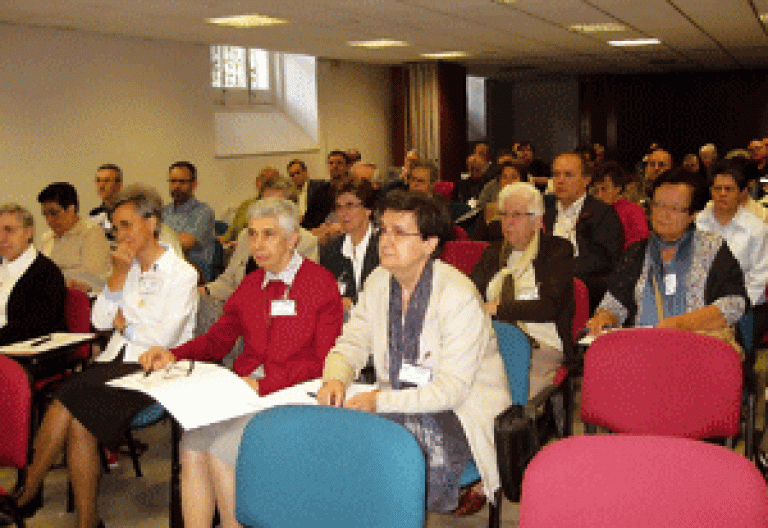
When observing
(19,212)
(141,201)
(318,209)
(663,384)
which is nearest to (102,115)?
(318,209)

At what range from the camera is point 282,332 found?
10.3 feet

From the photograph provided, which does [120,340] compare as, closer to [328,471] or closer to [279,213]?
[279,213]

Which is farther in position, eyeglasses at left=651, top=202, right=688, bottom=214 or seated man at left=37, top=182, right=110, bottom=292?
seated man at left=37, top=182, right=110, bottom=292

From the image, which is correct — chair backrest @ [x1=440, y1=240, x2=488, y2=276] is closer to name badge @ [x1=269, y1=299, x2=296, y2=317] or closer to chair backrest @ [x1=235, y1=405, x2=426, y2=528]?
name badge @ [x1=269, y1=299, x2=296, y2=317]

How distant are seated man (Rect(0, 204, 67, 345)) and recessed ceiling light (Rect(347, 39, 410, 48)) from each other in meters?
6.64

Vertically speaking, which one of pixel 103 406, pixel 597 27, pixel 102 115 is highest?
pixel 597 27

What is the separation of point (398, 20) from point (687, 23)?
11.9 feet

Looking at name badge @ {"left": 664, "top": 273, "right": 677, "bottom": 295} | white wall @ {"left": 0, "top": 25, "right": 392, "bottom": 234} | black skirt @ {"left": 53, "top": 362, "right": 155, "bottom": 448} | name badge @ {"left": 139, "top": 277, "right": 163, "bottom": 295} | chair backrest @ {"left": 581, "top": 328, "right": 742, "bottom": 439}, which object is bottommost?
black skirt @ {"left": 53, "top": 362, "right": 155, "bottom": 448}

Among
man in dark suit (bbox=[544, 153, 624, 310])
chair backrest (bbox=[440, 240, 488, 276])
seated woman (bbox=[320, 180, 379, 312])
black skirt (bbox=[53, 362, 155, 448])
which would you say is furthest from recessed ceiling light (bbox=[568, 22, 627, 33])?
black skirt (bbox=[53, 362, 155, 448])

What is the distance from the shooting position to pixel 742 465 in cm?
163

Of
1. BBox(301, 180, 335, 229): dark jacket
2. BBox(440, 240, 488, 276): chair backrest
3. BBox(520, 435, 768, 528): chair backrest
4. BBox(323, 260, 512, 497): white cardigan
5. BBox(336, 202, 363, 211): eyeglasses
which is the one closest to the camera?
BBox(520, 435, 768, 528): chair backrest

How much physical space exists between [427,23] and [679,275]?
18.6ft

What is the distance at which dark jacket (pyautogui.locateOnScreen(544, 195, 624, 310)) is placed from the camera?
4691 millimetres

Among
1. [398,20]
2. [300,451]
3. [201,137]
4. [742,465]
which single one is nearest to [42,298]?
[300,451]
